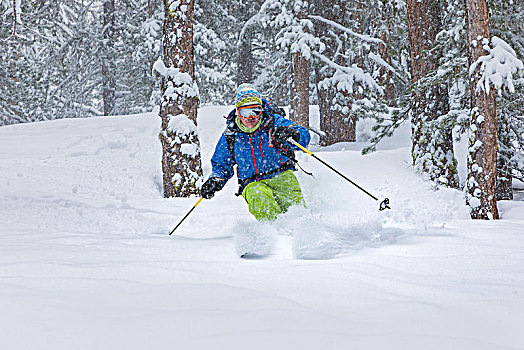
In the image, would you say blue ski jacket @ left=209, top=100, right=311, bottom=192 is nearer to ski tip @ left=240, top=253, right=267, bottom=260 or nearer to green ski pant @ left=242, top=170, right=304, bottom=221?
green ski pant @ left=242, top=170, right=304, bottom=221

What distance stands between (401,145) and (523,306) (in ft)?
36.4

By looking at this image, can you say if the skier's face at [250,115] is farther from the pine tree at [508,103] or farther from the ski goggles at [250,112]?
the pine tree at [508,103]

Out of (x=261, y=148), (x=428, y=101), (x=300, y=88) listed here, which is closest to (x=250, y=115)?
(x=261, y=148)

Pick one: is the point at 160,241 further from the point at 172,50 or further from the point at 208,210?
the point at 172,50

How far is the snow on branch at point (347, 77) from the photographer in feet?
41.2

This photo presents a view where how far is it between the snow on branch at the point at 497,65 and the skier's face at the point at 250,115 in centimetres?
317

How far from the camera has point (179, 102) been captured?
8453 mm

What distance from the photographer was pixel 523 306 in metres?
2.32

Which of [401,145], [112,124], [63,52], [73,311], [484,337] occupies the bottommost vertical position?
[484,337]

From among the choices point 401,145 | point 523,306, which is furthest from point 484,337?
point 401,145

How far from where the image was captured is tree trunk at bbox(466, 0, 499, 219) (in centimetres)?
634

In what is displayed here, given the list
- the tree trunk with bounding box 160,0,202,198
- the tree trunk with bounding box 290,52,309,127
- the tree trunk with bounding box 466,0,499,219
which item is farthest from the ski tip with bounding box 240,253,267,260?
the tree trunk with bounding box 290,52,309,127

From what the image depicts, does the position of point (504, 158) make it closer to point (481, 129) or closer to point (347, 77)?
point (481, 129)

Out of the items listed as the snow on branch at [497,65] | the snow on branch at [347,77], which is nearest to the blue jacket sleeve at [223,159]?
the snow on branch at [497,65]
